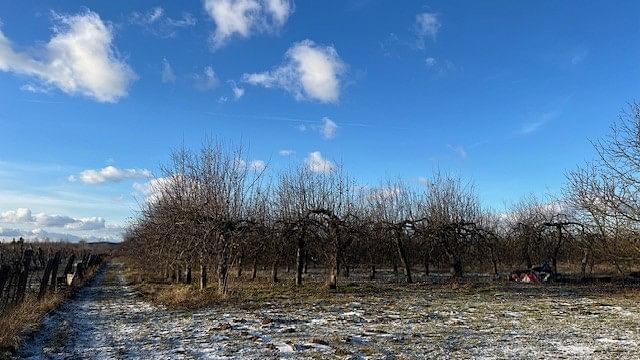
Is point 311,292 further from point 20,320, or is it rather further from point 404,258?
point 20,320

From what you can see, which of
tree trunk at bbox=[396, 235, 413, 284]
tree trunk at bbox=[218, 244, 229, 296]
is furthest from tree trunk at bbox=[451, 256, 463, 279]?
tree trunk at bbox=[218, 244, 229, 296]

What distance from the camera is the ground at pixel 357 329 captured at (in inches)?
334

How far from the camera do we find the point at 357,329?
416 inches

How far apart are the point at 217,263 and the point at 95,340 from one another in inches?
354

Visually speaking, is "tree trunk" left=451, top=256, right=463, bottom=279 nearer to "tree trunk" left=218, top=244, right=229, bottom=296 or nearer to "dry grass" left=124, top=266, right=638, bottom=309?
"dry grass" left=124, top=266, right=638, bottom=309

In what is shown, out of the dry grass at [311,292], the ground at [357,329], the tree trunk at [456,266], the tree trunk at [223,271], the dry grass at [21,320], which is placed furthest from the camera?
the tree trunk at [456,266]

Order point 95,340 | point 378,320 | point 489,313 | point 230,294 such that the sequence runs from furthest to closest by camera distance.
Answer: point 230,294, point 489,313, point 378,320, point 95,340

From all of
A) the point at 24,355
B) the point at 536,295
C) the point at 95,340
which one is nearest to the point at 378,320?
the point at 95,340

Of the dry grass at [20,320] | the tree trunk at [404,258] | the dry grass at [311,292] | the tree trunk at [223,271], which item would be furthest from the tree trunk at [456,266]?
the dry grass at [20,320]

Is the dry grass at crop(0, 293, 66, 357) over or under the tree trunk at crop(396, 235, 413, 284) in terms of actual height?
under

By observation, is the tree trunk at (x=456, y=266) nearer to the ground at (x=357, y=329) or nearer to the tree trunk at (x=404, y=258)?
the tree trunk at (x=404, y=258)

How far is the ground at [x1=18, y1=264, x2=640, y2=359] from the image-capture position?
8.49 m

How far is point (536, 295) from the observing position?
690 inches

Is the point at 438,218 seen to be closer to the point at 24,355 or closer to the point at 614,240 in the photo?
the point at 614,240
